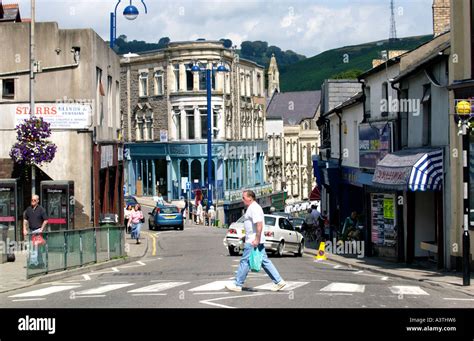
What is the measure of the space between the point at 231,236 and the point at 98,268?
628 cm

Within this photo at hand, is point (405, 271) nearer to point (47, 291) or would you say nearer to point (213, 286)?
point (213, 286)

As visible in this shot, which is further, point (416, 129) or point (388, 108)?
point (388, 108)

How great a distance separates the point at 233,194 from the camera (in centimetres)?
8075

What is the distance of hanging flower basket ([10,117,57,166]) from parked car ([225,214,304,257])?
670 cm

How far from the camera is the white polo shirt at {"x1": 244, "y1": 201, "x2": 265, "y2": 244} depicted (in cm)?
1608

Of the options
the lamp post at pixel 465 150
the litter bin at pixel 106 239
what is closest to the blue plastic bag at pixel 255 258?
the lamp post at pixel 465 150

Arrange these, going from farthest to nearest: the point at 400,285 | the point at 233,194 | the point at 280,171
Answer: the point at 280,171 → the point at 233,194 → the point at 400,285

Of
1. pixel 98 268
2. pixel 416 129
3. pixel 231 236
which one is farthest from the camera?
pixel 231 236

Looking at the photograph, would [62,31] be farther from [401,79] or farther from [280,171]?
[280,171]

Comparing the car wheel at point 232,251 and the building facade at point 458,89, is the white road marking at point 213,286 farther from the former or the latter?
the car wheel at point 232,251

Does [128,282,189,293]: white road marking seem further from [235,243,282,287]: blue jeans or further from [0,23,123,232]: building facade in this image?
[0,23,123,232]: building facade

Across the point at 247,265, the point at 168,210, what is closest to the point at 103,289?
the point at 247,265

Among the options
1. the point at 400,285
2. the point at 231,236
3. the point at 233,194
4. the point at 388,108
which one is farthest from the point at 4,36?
the point at 233,194

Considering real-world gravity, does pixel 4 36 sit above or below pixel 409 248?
above
